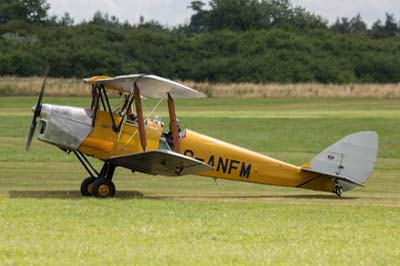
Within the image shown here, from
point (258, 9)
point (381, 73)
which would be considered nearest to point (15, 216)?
point (381, 73)

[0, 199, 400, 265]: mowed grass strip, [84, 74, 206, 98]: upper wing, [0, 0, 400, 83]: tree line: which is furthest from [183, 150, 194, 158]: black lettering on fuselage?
[0, 0, 400, 83]: tree line

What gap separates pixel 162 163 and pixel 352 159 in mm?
3688

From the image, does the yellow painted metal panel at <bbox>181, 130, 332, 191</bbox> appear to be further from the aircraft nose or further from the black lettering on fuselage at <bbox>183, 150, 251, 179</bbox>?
the aircraft nose

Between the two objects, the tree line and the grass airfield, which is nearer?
the grass airfield

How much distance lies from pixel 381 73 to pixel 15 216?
64633mm

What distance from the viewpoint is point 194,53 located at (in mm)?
78062

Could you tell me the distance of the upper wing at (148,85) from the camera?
699 inches

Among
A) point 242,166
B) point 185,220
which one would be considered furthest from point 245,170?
point 185,220

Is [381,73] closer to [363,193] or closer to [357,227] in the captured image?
[363,193]

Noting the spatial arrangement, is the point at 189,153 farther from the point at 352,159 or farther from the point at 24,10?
the point at 24,10

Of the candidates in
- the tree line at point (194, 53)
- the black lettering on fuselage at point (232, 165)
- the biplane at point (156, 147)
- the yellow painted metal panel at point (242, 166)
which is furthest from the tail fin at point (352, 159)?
the tree line at point (194, 53)

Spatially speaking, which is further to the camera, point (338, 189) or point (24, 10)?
point (24, 10)

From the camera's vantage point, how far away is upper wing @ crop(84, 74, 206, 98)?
17766 millimetres

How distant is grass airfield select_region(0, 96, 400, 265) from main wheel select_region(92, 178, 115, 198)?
8.7 inches
